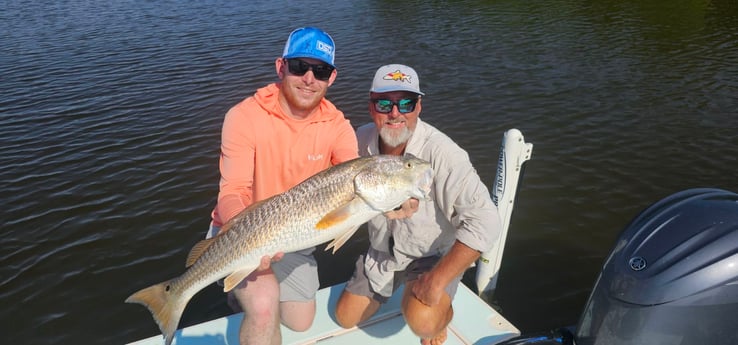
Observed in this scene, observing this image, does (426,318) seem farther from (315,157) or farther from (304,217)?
(315,157)

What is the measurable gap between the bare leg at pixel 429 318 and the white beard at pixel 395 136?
55.6 inches

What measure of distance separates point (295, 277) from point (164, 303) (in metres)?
1.28

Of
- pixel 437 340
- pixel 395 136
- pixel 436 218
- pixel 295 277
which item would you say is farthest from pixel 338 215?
pixel 437 340

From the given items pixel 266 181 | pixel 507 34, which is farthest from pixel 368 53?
pixel 266 181

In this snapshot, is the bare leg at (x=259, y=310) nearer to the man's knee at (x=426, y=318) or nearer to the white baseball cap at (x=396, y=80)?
the man's knee at (x=426, y=318)

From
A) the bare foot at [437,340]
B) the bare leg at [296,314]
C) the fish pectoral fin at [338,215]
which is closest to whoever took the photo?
the fish pectoral fin at [338,215]

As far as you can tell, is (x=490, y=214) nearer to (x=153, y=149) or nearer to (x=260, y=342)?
(x=260, y=342)

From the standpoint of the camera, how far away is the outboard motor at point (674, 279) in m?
2.90

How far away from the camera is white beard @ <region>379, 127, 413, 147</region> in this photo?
4.30 metres

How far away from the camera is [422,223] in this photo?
14.7ft

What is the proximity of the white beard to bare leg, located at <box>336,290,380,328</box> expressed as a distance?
1.62 metres

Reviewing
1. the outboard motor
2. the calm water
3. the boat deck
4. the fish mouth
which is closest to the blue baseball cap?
the fish mouth

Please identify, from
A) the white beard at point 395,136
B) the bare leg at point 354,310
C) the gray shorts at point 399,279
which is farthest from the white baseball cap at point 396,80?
the bare leg at point 354,310

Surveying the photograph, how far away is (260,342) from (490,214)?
2.23m
